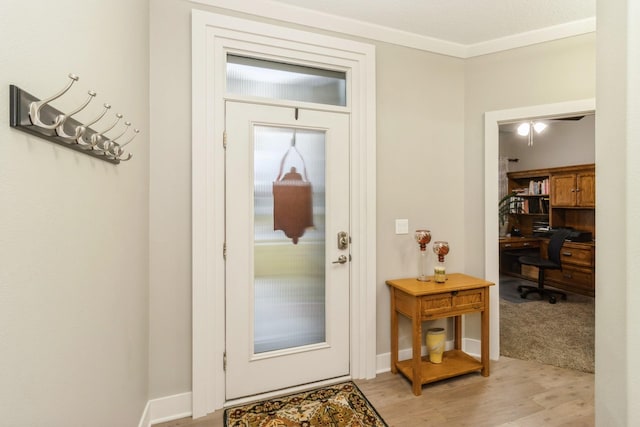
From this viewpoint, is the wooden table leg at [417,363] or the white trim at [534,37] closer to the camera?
the wooden table leg at [417,363]

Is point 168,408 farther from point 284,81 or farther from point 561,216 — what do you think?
point 561,216

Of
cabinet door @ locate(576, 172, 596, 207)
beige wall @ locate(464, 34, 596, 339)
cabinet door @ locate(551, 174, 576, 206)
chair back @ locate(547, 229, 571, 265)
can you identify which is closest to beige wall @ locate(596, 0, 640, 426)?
beige wall @ locate(464, 34, 596, 339)

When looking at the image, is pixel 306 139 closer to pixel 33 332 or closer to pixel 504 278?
pixel 33 332

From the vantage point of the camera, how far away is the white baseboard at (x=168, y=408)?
1912 millimetres

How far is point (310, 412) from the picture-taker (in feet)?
6.52

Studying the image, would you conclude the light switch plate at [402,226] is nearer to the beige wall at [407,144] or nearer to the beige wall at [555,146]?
the beige wall at [407,144]

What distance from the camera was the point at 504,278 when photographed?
5801mm

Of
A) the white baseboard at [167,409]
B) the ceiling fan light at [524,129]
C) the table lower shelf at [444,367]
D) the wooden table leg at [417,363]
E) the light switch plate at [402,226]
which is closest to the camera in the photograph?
the white baseboard at [167,409]

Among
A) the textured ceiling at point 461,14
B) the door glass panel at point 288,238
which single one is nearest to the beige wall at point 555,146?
the textured ceiling at point 461,14

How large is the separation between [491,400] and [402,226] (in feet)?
4.49

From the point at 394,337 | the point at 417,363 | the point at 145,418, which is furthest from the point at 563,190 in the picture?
the point at 145,418

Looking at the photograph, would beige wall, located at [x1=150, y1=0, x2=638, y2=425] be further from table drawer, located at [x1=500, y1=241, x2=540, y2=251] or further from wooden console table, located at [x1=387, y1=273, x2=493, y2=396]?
table drawer, located at [x1=500, y1=241, x2=540, y2=251]

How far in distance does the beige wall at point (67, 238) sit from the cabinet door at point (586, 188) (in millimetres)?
5906

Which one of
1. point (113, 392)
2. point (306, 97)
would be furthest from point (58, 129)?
point (306, 97)
